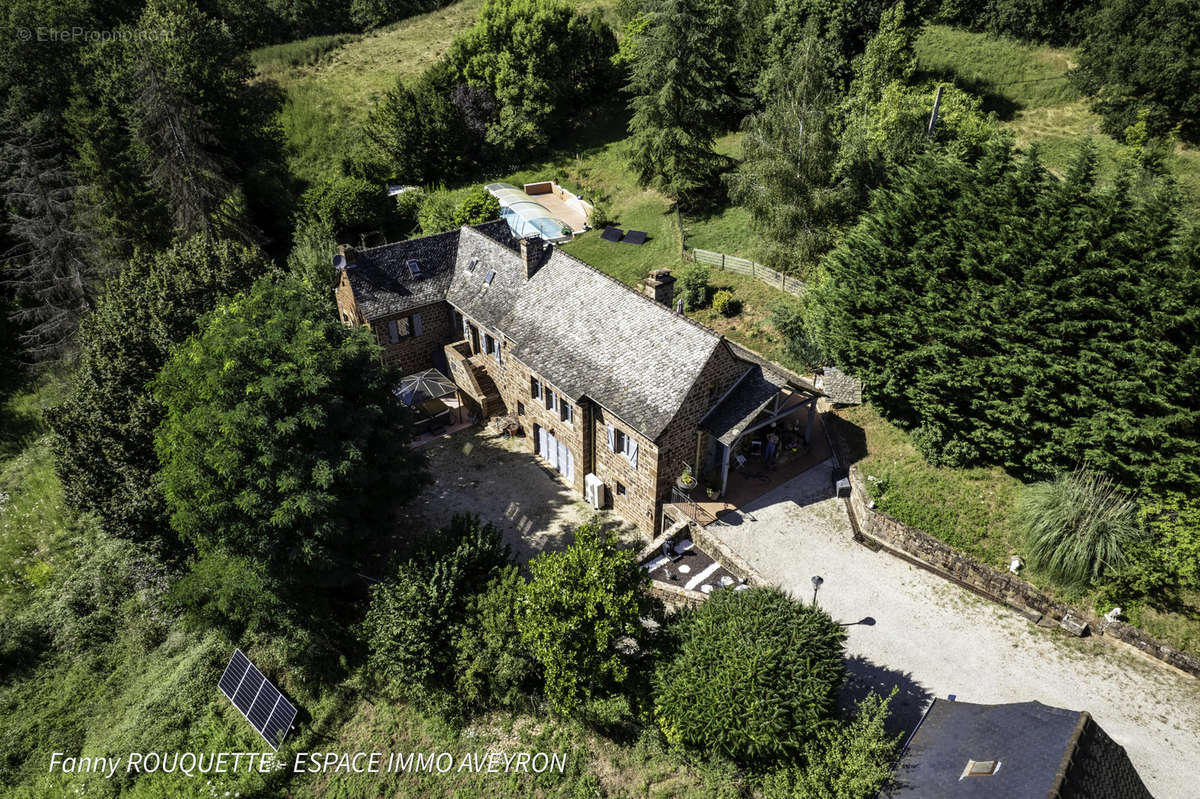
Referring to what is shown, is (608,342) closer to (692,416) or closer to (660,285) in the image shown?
(660,285)

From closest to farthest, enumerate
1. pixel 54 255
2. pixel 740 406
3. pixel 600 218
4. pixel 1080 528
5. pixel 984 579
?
1. pixel 1080 528
2. pixel 984 579
3. pixel 740 406
4. pixel 54 255
5. pixel 600 218

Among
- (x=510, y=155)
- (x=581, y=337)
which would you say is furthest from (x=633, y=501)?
(x=510, y=155)

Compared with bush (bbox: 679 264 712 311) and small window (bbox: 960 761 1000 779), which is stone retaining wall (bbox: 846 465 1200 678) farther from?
bush (bbox: 679 264 712 311)

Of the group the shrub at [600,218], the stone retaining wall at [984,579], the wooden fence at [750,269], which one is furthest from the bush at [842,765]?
the shrub at [600,218]

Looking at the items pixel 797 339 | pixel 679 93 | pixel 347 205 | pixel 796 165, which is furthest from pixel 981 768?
pixel 347 205

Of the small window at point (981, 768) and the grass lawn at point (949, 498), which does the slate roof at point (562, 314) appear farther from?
the small window at point (981, 768)

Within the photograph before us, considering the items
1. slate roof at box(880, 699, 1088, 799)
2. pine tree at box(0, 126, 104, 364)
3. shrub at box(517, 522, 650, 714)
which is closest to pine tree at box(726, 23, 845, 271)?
shrub at box(517, 522, 650, 714)
